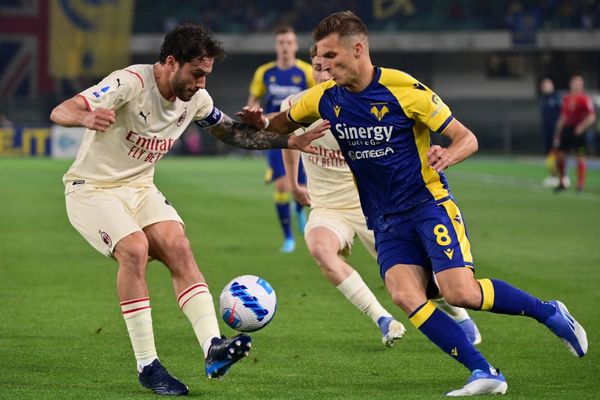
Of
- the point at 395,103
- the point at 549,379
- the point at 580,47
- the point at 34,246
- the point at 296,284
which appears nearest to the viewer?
the point at 395,103

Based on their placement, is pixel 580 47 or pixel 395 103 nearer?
pixel 395 103

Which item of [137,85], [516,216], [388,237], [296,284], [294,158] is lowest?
[516,216]

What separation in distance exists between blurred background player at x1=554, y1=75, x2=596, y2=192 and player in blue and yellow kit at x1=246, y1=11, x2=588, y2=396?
62.2 feet

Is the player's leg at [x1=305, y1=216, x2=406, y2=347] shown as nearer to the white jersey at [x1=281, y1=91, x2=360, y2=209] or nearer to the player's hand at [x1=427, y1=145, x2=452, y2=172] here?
the white jersey at [x1=281, y1=91, x2=360, y2=209]

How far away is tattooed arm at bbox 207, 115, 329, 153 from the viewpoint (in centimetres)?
758

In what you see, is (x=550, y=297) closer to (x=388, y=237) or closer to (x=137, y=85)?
(x=388, y=237)

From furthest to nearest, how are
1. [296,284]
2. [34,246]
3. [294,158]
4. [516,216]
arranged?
[516,216]
[34,246]
[296,284]
[294,158]

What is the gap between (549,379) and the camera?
7.33m

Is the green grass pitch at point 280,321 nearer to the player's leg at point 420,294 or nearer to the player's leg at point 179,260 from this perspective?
the player's leg at point 420,294

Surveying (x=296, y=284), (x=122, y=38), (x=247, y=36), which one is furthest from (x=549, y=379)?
(x=247, y=36)

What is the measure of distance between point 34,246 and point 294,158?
5.64 meters

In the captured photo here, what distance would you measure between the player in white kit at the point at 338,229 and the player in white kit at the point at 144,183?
1555 mm

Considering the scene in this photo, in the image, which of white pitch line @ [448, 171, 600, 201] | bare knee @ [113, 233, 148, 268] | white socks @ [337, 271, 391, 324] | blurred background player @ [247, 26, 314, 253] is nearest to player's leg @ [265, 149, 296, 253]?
blurred background player @ [247, 26, 314, 253]

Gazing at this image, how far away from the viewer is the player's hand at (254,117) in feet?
24.9
